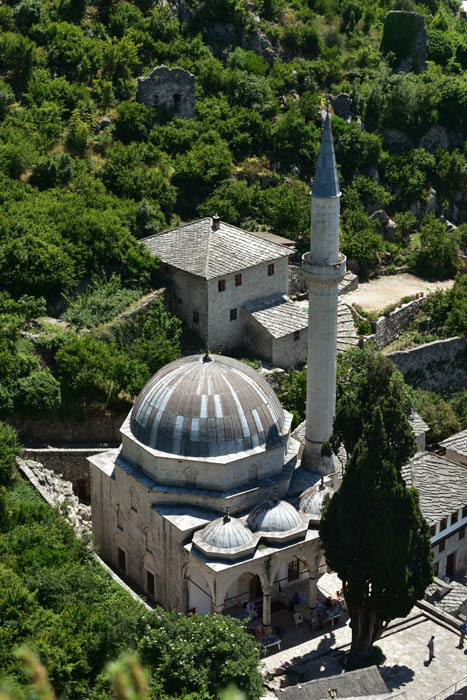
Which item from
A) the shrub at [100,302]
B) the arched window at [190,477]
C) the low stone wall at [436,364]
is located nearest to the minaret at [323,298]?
the arched window at [190,477]

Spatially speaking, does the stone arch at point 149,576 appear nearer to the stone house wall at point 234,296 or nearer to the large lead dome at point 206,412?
the large lead dome at point 206,412

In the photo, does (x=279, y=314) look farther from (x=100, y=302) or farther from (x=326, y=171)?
(x=326, y=171)

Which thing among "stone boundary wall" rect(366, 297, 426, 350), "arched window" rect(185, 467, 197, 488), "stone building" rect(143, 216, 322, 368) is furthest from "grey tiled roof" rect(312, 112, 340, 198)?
"stone boundary wall" rect(366, 297, 426, 350)

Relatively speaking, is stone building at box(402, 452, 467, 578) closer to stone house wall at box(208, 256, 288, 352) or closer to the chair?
the chair

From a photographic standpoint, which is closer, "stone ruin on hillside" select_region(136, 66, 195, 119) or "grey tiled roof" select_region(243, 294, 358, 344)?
"grey tiled roof" select_region(243, 294, 358, 344)

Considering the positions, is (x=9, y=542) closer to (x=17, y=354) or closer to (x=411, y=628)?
(x=17, y=354)
